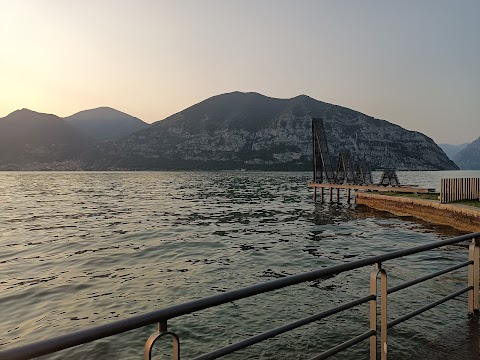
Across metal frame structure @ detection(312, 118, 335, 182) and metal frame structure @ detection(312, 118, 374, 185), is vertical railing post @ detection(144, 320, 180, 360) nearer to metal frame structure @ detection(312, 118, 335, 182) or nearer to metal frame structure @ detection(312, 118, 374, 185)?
metal frame structure @ detection(312, 118, 374, 185)

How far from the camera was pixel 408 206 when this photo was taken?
3086 centimetres

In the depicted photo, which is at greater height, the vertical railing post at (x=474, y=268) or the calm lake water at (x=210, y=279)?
the vertical railing post at (x=474, y=268)

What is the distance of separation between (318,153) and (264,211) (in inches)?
709

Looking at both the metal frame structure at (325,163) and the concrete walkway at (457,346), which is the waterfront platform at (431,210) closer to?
the metal frame structure at (325,163)

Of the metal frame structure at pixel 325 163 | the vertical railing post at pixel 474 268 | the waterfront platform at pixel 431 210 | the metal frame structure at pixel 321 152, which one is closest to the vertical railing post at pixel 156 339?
the vertical railing post at pixel 474 268

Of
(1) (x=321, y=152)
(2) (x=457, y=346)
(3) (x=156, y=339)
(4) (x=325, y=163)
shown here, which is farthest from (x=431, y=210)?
(3) (x=156, y=339)

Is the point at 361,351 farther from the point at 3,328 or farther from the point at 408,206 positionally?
the point at 408,206

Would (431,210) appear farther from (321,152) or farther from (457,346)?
(321,152)

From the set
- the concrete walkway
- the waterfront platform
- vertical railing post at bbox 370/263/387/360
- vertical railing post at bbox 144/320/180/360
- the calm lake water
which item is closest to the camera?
vertical railing post at bbox 144/320/180/360

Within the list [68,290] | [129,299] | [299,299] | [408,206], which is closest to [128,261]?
[68,290]

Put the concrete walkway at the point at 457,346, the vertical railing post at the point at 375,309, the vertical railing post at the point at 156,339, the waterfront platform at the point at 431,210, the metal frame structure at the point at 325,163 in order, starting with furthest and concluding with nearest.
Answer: the metal frame structure at the point at 325,163 < the waterfront platform at the point at 431,210 < the concrete walkway at the point at 457,346 < the vertical railing post at the point at 375,309 < the vertical railing post at the point at 156,339

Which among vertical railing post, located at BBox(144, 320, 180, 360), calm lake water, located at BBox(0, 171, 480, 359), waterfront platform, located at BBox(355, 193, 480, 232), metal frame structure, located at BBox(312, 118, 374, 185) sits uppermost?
metal frame structure, located at BBox(312, 118, 374, 185)

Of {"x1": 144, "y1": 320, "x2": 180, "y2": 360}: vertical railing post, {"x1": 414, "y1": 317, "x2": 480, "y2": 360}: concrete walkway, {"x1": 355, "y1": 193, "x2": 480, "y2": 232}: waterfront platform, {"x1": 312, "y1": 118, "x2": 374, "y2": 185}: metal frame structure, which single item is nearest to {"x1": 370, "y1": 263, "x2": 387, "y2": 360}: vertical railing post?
{"x1": 414, "y1": 317, "x2": 480, "y2": 360}: concrete walkway

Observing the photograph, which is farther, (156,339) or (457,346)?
(457,346)
